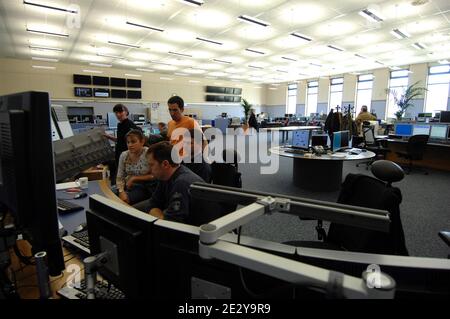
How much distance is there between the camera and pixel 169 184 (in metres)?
1.72

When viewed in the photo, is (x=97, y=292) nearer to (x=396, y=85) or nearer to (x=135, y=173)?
(x=135, y=173)

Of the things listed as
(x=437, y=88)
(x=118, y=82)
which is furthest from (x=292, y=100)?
(x=118, y=82)

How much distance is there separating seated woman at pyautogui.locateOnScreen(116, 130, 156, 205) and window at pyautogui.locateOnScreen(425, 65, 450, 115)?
1236 cm

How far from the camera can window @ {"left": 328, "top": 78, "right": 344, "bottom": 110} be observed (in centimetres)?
1445

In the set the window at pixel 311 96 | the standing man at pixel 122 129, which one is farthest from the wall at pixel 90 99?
the standing man at pixel 122 129

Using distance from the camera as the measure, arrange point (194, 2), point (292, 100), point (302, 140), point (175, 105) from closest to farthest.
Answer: point (175, 105) < point (302, 140) < point (194, 2) < point (292, 100)

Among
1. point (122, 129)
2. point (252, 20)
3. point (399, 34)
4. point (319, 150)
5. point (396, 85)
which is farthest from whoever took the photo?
point (396, 85)

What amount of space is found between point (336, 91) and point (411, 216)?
12.9 meters

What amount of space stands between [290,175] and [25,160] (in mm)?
5051

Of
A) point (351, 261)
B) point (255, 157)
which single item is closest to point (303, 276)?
point (351, 261)

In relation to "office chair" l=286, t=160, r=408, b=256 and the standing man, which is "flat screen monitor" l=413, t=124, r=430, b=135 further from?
the standing man

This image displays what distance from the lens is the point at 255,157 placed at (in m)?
7.49

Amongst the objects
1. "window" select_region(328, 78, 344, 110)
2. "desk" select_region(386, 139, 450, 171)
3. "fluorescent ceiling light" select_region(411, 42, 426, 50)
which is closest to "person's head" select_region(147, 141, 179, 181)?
"desk" select_region(386, 139, 450, 171)

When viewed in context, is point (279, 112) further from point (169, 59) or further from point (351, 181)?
point (351, 181)
